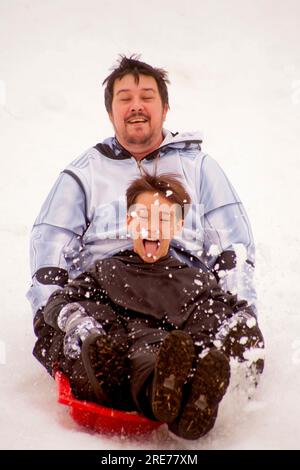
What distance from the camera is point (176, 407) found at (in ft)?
3.73

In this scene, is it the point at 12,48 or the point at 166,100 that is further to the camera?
the point at 12,48

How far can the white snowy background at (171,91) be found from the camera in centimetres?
210

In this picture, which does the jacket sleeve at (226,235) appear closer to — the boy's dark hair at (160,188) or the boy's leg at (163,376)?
the boy's dark hair at (160,188)

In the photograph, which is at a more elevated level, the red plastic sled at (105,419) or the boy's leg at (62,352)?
the boy's leg at (62,352)

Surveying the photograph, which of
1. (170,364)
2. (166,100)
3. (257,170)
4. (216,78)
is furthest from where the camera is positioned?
(216,78)

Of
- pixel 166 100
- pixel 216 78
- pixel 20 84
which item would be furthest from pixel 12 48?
pixel 166 100

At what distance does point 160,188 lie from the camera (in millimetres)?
1506

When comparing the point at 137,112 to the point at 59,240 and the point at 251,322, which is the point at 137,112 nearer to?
the point at 59,240

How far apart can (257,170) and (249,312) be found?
85 cm

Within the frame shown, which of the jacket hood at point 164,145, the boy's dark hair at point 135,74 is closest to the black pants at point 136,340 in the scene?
the jacket hood at point 164,145

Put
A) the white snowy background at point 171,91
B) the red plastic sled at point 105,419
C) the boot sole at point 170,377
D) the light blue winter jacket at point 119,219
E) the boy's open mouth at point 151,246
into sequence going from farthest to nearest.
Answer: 1. the white snowy background at point 171,91
2. the light blue winter jacket at point 119,219
3. the boy's open mouth at point 151,246
4. the red plastic sled at point 105,419
5. the boot sole at point 170,377

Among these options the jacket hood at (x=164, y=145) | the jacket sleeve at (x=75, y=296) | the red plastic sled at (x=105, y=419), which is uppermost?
the jacket hood at (x=164, y=145)

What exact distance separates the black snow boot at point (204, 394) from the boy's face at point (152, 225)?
13.8 inches
